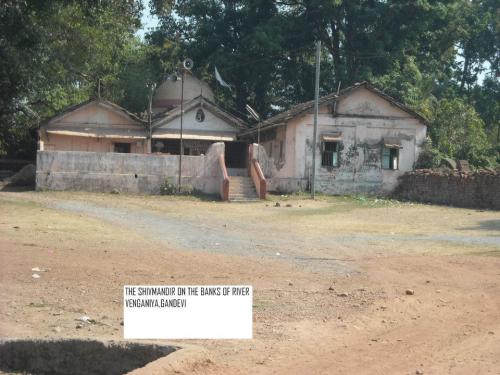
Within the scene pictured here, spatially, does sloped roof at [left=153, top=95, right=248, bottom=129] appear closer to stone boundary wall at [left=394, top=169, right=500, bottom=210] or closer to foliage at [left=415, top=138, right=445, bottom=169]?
foliage at [left=415, top=138, right=445, bottom=169]

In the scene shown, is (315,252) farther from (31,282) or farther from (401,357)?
(401,357)

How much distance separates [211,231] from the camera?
1652cm

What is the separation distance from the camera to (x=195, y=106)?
34.8 meters

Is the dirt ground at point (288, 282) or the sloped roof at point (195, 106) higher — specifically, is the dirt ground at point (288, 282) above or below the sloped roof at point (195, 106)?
below

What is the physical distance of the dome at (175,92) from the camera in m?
38.4

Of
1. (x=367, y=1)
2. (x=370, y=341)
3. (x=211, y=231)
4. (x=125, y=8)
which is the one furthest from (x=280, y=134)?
(x=370, y=341)

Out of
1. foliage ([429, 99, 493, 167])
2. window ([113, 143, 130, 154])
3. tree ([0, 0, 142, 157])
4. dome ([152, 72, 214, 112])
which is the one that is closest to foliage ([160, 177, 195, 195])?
tree ([0, 0, 142, 157])

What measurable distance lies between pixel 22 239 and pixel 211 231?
487 centimetres

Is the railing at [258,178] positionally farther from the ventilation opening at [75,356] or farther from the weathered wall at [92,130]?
the ventilation opening at [75,356]

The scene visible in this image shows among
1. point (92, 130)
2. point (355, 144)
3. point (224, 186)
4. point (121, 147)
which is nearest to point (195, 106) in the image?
point (121, 147)

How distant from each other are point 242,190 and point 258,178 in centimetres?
86

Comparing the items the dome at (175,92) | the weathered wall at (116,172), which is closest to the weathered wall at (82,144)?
the dome at (175,92)

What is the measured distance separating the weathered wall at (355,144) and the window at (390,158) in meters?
0.22

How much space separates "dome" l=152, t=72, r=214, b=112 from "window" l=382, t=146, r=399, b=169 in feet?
36.5
